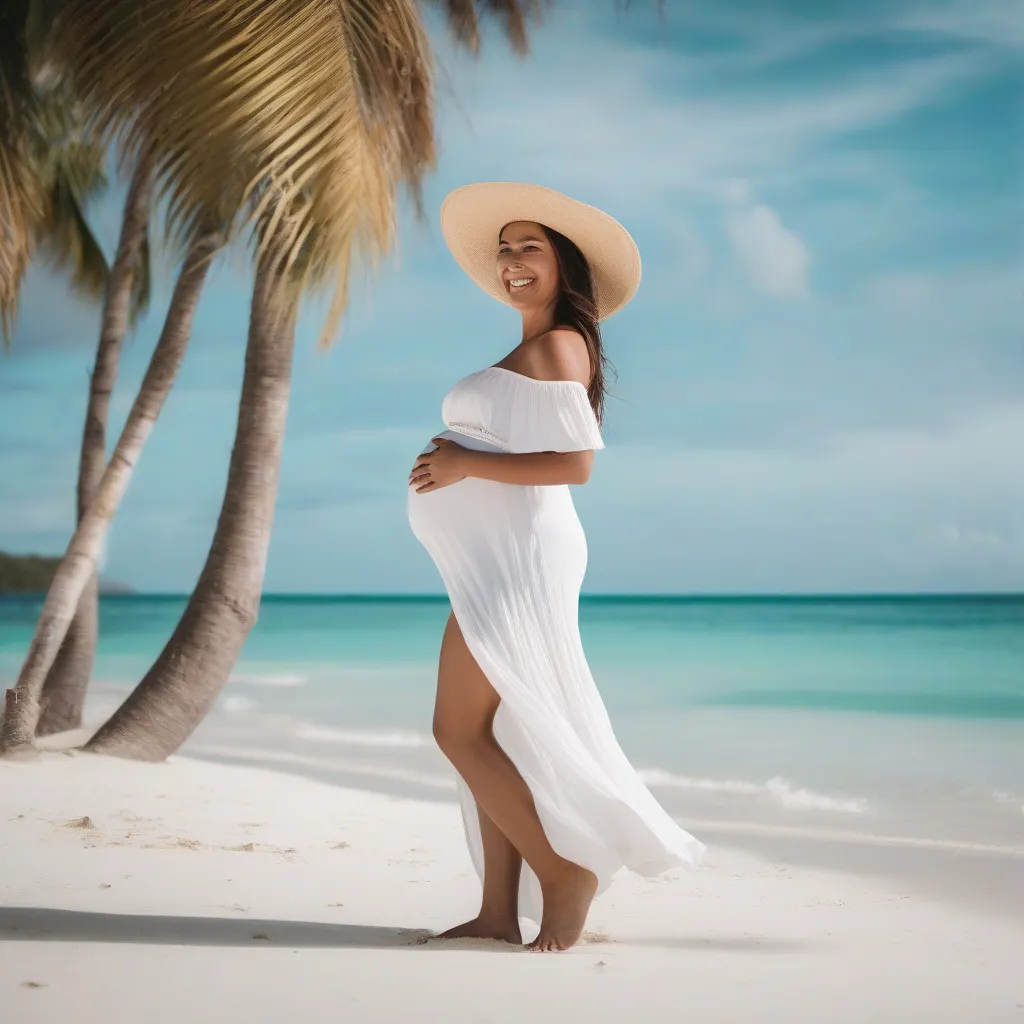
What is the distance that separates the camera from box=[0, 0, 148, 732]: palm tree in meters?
5.45

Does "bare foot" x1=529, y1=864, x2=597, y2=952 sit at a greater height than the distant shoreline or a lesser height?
lesser

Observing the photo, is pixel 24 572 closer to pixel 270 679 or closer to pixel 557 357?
pixel 270 679

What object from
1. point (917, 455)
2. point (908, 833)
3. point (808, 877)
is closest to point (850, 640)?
point (917, 455)

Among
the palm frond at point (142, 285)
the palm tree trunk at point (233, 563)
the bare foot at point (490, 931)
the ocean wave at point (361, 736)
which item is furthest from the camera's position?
the ocean wave at point (361, 736)

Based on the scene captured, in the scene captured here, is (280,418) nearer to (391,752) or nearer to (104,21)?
(104,21)

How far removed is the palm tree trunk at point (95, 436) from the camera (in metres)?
6.76

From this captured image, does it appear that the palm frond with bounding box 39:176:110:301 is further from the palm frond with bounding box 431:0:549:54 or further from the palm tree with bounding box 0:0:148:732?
the palm frond with bounding box 431:0:549:54

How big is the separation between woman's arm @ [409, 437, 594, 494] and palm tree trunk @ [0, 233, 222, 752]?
359 centimetres

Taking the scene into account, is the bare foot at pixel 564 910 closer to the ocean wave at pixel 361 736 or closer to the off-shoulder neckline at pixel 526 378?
the off-shoulder neckline at pixel 526 378

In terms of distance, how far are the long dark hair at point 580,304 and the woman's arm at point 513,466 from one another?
1.07 ft

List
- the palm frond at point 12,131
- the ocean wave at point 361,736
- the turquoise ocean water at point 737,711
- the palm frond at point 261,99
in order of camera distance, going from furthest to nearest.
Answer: the ocean wave at point 361,736, the turquoise ocean water at point 737,711, the palm frond at point 12,131, the palm frond at point 261,99

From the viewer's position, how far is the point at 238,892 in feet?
11.1

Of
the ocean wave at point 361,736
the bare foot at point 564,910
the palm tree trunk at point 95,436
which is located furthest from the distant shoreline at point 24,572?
the bare foot at point 564,910

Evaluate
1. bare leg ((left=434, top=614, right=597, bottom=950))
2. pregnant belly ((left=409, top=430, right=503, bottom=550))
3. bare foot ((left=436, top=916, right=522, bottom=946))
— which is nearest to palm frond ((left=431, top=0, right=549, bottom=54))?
pregnant belly ((left=409, top=430, right=503, bottom=550))
